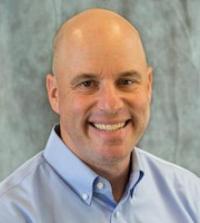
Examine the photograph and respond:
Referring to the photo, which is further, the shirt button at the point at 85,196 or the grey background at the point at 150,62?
the grey background at the point at 150,62

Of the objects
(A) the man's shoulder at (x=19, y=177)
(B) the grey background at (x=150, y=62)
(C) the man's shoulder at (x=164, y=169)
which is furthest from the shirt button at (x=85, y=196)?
(B) the grey background at (x=150, y=62)

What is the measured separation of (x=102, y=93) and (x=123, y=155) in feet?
0.49

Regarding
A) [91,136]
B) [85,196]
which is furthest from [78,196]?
[91,136]

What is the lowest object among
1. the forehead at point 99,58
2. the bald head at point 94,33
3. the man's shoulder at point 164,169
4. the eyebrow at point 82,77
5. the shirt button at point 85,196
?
the man's shoulder at point 164,169

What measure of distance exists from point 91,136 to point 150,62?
51 cm

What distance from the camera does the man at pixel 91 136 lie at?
3.64 ft

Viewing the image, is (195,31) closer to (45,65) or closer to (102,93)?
(45,65)

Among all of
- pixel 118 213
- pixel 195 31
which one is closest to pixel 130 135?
pixel 118 213

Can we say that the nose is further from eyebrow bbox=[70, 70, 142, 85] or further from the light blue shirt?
the light blue shirt

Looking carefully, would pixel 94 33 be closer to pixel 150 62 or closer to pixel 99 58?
pixel 99 58

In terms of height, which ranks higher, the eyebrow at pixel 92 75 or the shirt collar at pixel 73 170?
the eyebrow at pixel 92 75

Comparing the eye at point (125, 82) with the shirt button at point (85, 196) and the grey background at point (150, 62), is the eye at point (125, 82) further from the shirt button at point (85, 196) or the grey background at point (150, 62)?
the grey background at point (150, 62)

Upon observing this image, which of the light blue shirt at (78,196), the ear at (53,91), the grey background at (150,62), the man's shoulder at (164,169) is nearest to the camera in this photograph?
the light blue shirt at (78,196)

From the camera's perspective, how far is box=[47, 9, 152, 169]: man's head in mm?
1118
